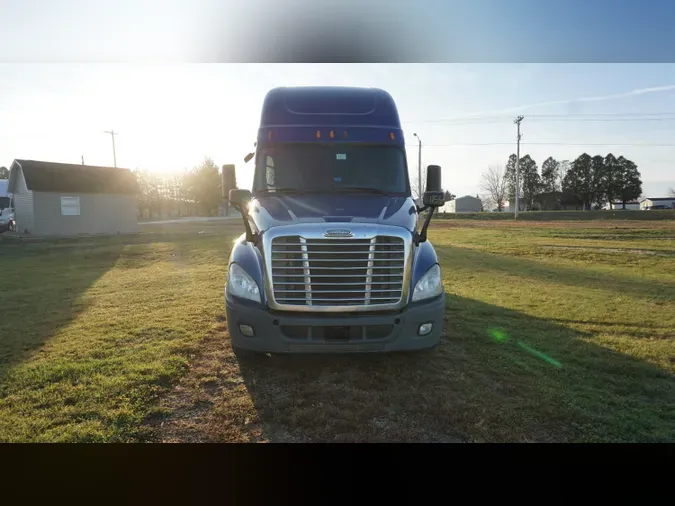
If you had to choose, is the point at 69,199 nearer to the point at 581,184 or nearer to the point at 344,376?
the point at 344,376

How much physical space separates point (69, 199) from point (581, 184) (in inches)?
2592

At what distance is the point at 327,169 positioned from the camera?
4.79 meters

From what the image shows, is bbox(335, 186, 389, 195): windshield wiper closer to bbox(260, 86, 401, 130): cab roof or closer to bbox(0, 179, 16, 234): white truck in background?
bbox(260, 86, 401, 130): cab roof

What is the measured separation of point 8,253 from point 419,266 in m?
17.3

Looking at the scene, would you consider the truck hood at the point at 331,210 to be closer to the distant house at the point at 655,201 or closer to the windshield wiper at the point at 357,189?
the windshield wiper at the point at 357,189

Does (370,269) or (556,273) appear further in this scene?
(556,273)

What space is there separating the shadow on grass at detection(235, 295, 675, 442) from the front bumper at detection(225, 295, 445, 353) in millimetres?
422

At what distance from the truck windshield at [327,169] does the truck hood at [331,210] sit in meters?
0.19

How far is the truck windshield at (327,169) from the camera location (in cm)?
476

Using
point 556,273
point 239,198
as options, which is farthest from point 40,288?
point 556,273

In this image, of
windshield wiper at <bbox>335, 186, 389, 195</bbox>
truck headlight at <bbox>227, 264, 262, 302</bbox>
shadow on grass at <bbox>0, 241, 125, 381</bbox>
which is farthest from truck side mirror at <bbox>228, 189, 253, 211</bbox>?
shadow on grass at <bbox>0, 241, 125, 381</bbox>

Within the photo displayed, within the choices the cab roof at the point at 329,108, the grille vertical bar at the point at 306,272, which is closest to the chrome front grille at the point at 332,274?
the grille vertical bar at the point at 306,272

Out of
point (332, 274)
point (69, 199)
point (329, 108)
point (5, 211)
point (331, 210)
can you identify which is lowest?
point (332, 274)
